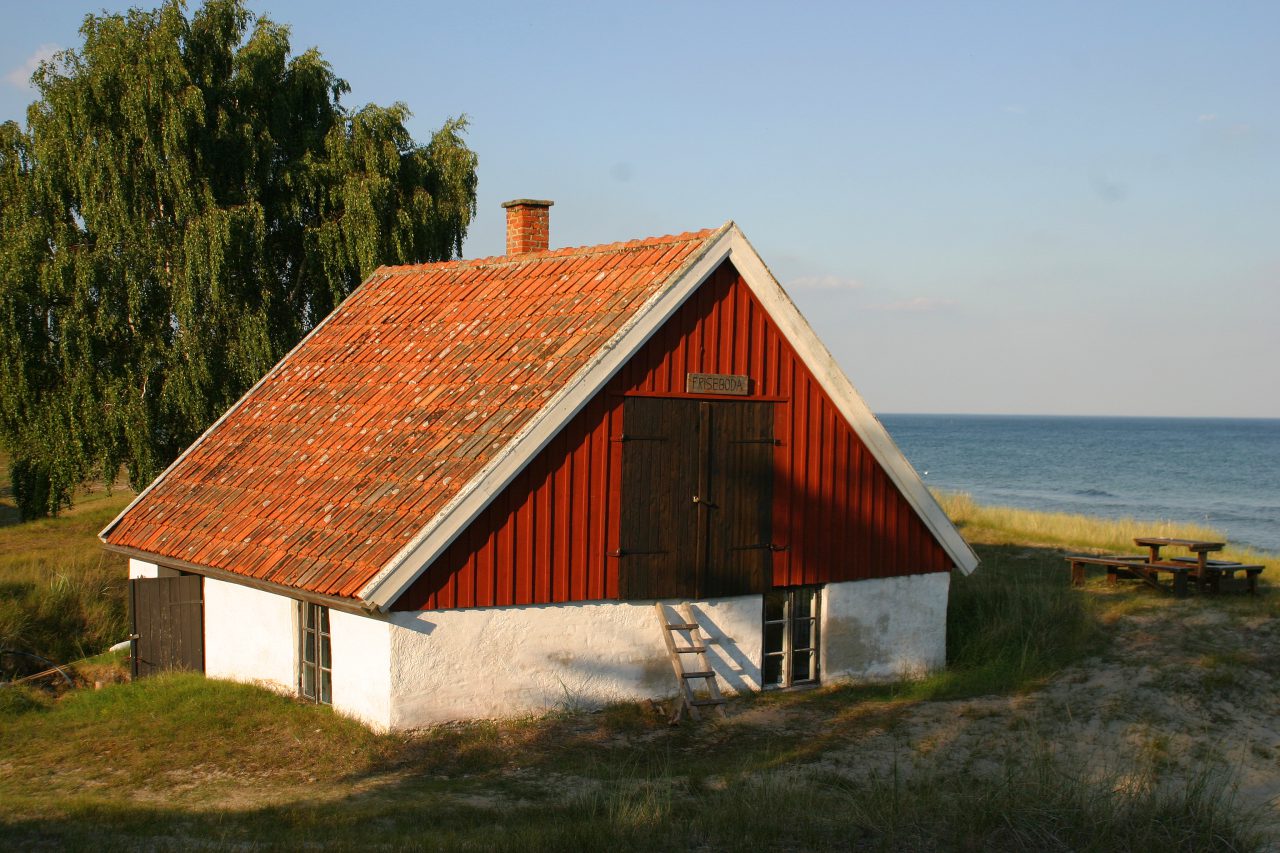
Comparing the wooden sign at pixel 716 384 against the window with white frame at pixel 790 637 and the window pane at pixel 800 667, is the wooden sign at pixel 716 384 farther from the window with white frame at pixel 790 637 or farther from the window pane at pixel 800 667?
the window pane at pixel 800 667

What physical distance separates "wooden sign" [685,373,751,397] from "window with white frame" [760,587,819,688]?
8.10 ft

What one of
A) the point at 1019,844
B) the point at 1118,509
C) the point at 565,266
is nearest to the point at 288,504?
the point at 565,266

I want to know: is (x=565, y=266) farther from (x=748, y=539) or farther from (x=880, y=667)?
(x=880, y=667)

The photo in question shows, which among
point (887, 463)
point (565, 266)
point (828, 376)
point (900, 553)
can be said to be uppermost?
point (565, 266)

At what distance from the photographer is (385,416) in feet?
46.2

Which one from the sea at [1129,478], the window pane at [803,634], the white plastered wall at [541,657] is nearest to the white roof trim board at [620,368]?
the white plastered wall at [541,657]

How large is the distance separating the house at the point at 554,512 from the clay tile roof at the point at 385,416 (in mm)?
41

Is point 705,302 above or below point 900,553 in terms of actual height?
above

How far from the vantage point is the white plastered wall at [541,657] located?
1165 cm

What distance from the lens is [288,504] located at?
44.7 ft

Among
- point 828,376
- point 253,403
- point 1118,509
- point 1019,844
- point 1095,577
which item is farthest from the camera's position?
point 1118,509

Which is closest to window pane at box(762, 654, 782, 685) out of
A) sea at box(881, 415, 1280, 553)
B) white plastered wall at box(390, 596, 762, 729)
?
white plastered wall at box(390, 596, 762, 729)

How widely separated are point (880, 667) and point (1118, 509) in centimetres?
4816

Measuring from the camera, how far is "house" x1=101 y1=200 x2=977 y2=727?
11.9m
